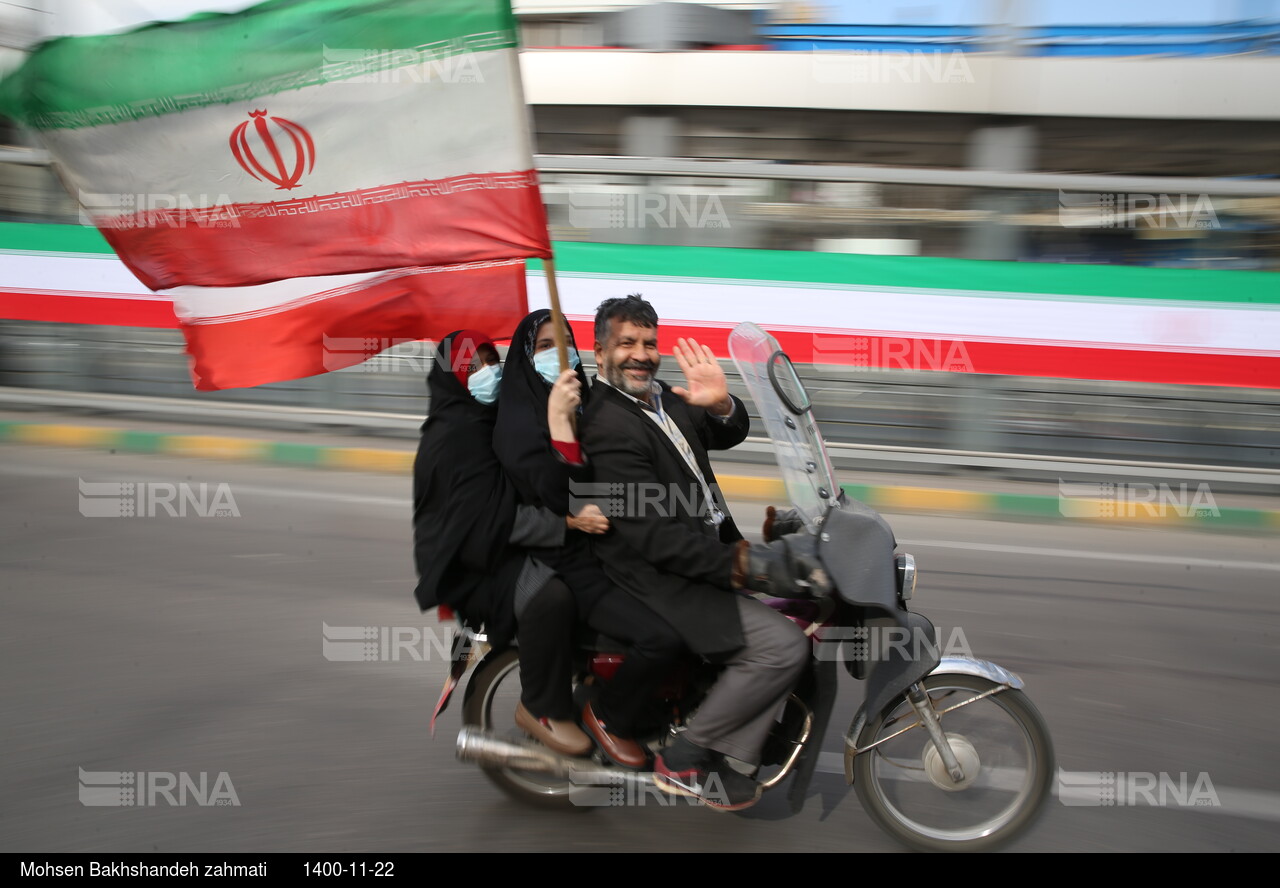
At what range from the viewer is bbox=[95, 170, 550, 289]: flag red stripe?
3061 mm

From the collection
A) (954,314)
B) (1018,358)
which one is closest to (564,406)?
(954,314)

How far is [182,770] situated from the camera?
354 cm

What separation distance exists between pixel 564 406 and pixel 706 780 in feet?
Answer: 3.91

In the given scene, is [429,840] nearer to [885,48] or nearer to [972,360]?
[972,360]

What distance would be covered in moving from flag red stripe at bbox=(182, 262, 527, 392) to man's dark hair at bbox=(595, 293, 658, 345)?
1.20ft

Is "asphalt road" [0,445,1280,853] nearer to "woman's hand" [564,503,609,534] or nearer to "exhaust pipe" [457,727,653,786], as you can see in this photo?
"exhaust pipe" [457,727,653,786]

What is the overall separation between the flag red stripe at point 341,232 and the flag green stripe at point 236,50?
33 centimetres

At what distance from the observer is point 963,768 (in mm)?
3059

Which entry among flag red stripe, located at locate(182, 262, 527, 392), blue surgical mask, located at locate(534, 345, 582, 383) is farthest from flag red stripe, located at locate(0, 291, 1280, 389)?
blue surgical mask, located at locate(534, 345, 582, 383)

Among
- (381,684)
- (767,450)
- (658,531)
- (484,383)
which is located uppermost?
(484,383)

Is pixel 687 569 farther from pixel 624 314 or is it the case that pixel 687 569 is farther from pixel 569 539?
pixel 624 314

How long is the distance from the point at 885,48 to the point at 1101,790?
13552mm

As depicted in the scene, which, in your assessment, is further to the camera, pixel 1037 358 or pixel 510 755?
pixel 1037 358
